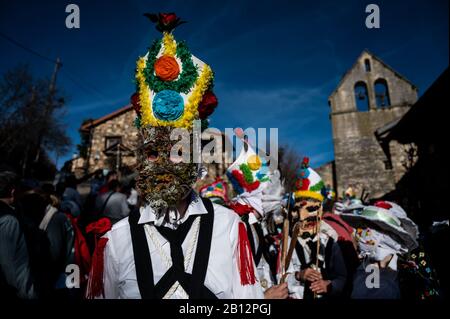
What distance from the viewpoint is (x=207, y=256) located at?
173cm

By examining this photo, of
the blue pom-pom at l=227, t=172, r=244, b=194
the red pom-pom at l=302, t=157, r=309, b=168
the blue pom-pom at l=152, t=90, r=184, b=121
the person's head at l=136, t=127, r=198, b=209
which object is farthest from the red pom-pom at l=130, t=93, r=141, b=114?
the red pom-pom at l=302, t=157, r=309, b=168

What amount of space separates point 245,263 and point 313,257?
1.92m

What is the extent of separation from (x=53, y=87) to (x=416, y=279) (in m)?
22.1

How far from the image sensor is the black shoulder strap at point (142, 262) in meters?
1.66

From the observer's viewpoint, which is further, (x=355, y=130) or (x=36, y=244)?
(x=355, y=130)

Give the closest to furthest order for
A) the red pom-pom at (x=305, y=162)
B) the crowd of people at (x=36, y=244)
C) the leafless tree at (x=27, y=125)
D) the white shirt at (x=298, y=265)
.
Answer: the crowd of people at (x=36, y=244)
the white shirt at (x=298, y=265)
the red pom-pom at (x=305, y=162)
the leafless tree at (x=27, y=125)

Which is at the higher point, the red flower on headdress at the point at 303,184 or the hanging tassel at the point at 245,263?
the red flower on headdress at the point at 303,184

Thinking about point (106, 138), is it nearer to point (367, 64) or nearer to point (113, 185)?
point (113, 185)

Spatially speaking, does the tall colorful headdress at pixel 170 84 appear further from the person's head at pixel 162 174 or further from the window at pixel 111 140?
the window at pixel 111 140

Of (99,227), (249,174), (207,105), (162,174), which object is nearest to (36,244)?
(99,227)

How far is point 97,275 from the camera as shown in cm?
179

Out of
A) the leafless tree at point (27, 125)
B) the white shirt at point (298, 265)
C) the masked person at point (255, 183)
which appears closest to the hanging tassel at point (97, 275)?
the white shirt at point (298, 265)

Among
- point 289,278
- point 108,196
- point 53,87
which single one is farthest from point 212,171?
point 289,278

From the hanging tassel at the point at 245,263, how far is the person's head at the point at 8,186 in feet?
8.30
